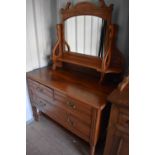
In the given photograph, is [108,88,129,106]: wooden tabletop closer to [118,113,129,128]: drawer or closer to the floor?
[118,113,129,128]: drawer

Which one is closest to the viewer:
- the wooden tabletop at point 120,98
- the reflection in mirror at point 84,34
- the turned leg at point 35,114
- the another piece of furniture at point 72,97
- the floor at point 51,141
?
the wooden tabletop at point 120,98

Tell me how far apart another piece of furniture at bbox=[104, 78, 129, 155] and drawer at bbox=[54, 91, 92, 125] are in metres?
0.20

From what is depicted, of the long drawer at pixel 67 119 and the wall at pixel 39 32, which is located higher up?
the wall at pixel 39 32

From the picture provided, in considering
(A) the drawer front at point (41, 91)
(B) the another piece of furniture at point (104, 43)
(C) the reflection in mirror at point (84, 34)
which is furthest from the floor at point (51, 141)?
(C) the reflection in mirror at point (84, 34)

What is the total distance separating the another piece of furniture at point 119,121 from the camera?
1.02 m

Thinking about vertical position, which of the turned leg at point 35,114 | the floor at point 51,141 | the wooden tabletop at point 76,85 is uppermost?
the wooden tabletop at point 76,85

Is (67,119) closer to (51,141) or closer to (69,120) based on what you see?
(69,120)

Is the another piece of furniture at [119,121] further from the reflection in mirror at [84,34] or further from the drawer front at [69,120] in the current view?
the reflection in mirror at [84,34]

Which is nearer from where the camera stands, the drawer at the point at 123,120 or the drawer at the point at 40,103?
the drawer at the point at 123,120

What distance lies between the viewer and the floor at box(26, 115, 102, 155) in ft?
5.30

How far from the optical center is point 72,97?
50.8 inches

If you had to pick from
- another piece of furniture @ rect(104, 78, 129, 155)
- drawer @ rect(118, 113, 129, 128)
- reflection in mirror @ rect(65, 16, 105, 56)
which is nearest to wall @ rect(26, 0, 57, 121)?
reflection in mirror @ rect(65, 16, 105, 56)
